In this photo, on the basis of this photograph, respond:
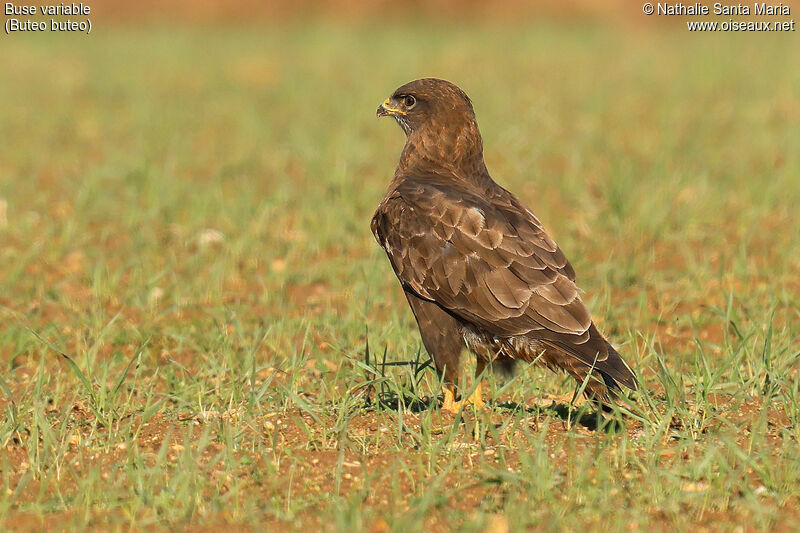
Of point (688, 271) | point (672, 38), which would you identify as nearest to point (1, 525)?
point (688, 271)

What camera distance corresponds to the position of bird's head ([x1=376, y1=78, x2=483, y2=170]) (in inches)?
225

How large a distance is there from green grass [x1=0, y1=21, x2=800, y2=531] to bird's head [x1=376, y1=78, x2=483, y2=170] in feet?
3.33

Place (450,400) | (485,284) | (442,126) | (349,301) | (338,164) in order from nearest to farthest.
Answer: (485,284)
(450,400)
(442,126)
(349,301)
(338,164)

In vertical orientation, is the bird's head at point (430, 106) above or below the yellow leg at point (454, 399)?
above

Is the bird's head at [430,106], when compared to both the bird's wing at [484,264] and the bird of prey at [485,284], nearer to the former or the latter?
the bird of prey at [485,284]

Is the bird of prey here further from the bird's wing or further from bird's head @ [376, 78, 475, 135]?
bird's head @ [376, 78, 475, 135]

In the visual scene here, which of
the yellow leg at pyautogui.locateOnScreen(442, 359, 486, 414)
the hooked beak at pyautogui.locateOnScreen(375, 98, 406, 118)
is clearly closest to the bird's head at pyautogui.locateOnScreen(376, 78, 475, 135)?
the hooked beak at pyautogui.locateOnScreen(375, 98, 406, 118)

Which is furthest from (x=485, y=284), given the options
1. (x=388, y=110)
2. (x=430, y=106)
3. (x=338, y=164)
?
(x=338, y=164)

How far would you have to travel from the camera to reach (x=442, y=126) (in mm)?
5719

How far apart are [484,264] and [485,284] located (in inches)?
4.3

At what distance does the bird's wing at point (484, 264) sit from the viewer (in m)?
4.86

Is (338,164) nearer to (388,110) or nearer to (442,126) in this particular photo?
(388,110)

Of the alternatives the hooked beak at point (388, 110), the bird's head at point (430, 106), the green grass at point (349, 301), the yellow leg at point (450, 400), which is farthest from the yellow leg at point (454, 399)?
the hooked beak at point (388, 110)

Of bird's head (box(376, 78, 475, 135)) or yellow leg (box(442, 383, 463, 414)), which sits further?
bird's head (box(376, 78, 475, 135))
